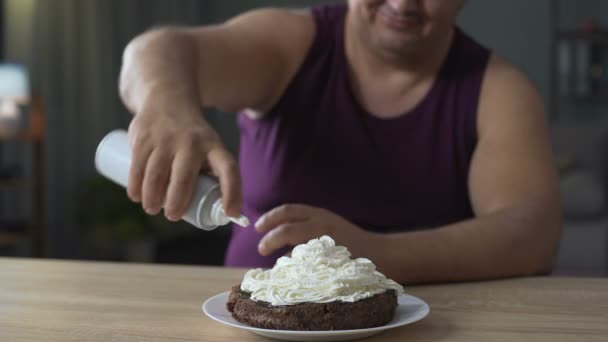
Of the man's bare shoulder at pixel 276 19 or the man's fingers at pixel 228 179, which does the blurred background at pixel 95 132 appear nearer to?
the man's bare shoulder at pixel 276 19

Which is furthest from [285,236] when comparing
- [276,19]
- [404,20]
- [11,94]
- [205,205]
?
[11,94]

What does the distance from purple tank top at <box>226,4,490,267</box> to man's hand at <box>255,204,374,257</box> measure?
0.41 metres

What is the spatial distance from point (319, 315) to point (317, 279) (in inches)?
1.8

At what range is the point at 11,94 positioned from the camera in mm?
3674

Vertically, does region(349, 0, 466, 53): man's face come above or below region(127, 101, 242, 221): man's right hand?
above

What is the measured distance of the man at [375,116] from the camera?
1.24 meters

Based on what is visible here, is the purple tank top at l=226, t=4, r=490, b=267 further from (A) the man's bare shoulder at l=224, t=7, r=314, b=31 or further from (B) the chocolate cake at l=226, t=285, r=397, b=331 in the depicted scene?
(B) the chocolate cake at l=226, t=285, r=397, b=331

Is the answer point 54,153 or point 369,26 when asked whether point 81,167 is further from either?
point 369,26

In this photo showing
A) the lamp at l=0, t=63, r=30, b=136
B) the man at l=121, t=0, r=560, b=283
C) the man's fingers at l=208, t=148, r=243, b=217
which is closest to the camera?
the man's fingers at l=208, t=148, r=243, b=217

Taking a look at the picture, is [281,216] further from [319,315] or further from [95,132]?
[95,132]

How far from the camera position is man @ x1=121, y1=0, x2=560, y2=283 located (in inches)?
48.9

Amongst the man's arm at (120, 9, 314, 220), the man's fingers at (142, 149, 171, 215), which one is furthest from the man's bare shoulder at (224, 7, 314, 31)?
the man's fingers at (142, 149, 171, 215)

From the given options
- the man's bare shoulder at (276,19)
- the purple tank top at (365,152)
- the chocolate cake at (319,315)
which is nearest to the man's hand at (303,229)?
the chocolate cake at (319,315)

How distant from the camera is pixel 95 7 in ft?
16.0
